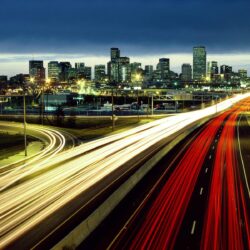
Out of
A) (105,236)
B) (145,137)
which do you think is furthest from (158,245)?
(145,137)

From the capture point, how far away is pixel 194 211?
2742cm

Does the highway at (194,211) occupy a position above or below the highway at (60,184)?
below

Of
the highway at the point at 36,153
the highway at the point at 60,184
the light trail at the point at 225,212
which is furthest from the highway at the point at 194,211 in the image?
the highway at the point at 36,153

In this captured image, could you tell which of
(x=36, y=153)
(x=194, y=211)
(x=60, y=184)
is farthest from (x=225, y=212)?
(x=36, y=153)

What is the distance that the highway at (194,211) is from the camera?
2217cm

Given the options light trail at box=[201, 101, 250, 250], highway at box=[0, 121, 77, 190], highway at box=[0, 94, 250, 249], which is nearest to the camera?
light trail at box=[201, 101, 250, 250]

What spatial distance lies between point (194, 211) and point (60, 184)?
33.4 ft

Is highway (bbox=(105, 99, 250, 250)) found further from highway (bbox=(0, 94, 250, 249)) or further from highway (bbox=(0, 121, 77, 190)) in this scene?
highway (bbox=(0, 121, 77, 190))

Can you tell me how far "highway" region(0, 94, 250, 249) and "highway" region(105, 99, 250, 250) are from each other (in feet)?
1.01

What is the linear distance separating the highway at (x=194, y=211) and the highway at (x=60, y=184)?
31 centimetres

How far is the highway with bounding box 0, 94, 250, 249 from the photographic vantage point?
2361cm

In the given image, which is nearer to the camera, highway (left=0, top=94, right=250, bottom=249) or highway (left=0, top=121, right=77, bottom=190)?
highway (left=0, top=94, right=250, bottom=249)

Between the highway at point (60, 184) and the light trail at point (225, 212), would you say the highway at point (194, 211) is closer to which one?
the light trail at point (225, 212)

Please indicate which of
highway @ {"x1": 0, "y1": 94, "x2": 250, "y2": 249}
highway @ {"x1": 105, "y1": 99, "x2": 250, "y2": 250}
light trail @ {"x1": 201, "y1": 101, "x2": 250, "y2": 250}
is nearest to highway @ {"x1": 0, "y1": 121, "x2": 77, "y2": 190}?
highway @ {"x1": 0, "y1": 94, "x2": 250, "y2": 249}
